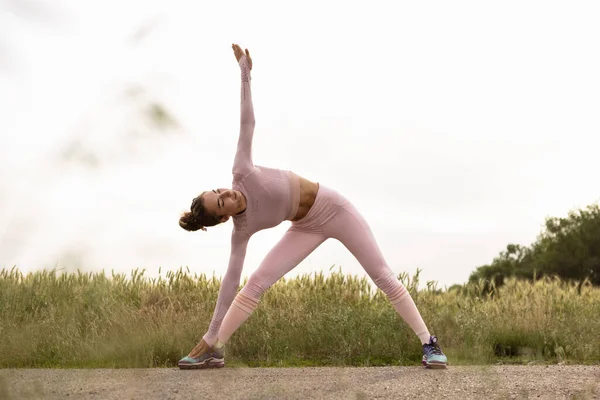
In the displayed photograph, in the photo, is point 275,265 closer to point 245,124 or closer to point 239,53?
point 245,124

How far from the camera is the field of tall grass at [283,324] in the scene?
739 cm

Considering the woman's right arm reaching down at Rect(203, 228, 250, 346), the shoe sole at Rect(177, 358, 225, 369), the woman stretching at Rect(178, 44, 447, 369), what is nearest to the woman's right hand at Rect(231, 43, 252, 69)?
the woman stretching at Rect(178, 44, 447, 369)

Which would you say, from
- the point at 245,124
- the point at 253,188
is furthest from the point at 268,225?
the point at 245,124

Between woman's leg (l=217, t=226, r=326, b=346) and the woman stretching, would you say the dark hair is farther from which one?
woman's leg (l=217, t=226, r=326, b=346)

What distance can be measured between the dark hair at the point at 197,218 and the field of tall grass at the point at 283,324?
2124 mm

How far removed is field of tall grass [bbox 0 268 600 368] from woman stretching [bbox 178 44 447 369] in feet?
5.18

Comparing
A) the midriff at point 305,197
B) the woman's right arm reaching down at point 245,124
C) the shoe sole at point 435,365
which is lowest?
the shoe sole at point 435,365

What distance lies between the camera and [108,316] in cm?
866

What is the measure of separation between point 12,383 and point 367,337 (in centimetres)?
373

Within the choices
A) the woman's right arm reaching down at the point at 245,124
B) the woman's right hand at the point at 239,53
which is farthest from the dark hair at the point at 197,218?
the woman's right hand at the point at 239,53

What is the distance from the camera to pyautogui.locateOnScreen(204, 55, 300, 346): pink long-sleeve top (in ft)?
16.8

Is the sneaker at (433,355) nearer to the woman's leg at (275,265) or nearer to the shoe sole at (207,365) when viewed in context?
the woman's leg at (275,265)

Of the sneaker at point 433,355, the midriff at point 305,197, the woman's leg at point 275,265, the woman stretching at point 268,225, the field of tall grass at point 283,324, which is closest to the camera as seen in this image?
the woman stretching at point 268,225

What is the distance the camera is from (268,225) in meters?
5.30
